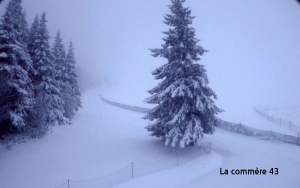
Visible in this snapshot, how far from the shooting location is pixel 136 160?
14375 millimetres

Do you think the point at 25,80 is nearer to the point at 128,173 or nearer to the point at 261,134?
the point at 128,173

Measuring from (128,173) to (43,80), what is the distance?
52.7ft

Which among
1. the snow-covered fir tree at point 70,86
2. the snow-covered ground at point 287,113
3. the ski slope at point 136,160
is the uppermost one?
the snow-covered fir tree at point 70,86

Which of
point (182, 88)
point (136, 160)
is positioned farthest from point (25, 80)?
point (182, 88)

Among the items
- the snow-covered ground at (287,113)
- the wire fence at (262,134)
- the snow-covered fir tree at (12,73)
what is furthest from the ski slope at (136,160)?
the snow-covered ground at (287,113)

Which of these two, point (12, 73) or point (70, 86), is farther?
point (70, 86)

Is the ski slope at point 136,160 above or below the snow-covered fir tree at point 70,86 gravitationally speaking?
below

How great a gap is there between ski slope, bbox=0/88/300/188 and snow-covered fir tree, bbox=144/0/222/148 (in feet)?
7.69

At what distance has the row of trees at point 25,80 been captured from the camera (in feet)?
52.7

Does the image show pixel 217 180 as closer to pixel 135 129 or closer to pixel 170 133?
pixel 170 133

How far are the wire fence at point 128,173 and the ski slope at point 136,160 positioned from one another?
60 cm

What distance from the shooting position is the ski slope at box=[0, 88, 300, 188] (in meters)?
11.2

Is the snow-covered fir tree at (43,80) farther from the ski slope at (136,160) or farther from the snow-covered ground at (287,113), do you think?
the snow-covered ground at (287,113)

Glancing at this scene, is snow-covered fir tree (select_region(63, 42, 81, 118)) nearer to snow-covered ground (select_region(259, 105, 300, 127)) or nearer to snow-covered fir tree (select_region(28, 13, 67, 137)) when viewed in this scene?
snow-covered fir tree (select_region(28, 13, 67, 137))
